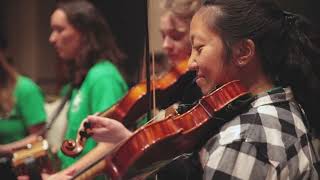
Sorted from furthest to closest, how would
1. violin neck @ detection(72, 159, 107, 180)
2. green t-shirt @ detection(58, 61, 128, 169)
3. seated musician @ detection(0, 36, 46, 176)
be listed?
seated musician @ detection(0, 36, 46, 176) → green t-shirt @ detection(58, 61, 128, 169) → violin neck @ detection(72, 159, 107, 180)

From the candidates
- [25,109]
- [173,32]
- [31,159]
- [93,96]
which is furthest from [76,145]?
[25,109]

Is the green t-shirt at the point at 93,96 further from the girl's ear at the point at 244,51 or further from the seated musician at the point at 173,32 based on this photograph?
the girl's ear at the point at 244,51

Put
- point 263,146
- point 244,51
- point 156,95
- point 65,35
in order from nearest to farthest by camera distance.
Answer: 1. point 263,146
2. point 244,51
3. point 156,95
4. point 65,35

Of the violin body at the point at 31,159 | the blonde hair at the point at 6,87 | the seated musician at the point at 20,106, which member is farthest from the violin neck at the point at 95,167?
the blonde hair at the point at 6,87

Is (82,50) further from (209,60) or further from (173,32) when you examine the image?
(209,60)

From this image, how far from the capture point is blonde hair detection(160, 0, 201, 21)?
171cm

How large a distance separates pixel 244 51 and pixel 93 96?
83cm

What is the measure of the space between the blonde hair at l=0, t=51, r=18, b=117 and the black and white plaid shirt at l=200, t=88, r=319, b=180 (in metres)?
1.43

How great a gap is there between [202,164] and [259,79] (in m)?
0.23

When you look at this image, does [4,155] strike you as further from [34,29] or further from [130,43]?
[34,29]

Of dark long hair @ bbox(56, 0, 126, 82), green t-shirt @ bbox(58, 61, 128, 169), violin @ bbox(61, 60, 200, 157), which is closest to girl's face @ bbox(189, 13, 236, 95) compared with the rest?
violin @ bbox(61, 60, 200, 157)

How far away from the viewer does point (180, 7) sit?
1.79 meters

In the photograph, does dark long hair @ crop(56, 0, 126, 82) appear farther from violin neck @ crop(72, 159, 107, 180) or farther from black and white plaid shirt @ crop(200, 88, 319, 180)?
black and white plaid shirt @ crop(200, 88, 319, 180)

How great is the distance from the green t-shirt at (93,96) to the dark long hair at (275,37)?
0.71 meters
